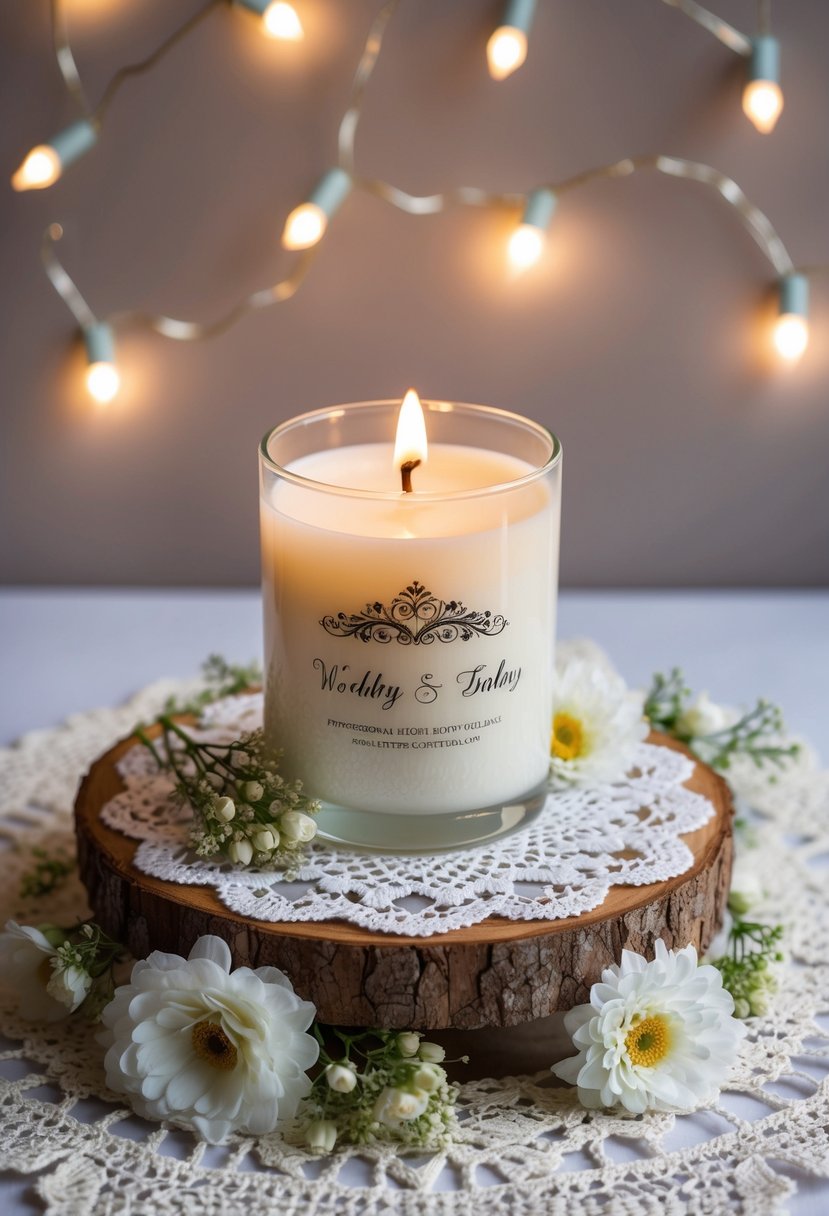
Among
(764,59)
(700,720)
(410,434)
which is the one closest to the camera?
(410,434)

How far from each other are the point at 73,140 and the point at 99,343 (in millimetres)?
186

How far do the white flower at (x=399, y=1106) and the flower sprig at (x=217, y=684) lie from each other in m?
0.40

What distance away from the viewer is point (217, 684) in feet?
4.09

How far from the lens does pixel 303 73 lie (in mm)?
1216

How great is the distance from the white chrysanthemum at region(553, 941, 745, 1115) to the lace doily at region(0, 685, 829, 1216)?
2 centimetres

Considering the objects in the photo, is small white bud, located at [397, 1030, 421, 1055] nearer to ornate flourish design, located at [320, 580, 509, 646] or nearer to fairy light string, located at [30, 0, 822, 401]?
ornate flourish design, located at [320, 580, 509, 646]

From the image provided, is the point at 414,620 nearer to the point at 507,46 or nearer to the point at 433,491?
the point at 433,491

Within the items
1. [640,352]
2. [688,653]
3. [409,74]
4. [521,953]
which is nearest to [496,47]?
[409,74]

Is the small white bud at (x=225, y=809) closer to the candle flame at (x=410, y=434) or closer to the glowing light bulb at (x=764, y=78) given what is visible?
the candle flame at (x=410, y=434)

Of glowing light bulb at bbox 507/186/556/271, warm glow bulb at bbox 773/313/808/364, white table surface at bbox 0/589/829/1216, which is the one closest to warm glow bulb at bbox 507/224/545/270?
glowing light bulb at bbox 507/186/556/271

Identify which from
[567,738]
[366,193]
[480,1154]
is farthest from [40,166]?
[480,1154]

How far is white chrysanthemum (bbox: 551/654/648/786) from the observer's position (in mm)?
922

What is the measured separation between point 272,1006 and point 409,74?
0.84 metres

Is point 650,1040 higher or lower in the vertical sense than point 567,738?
lower
